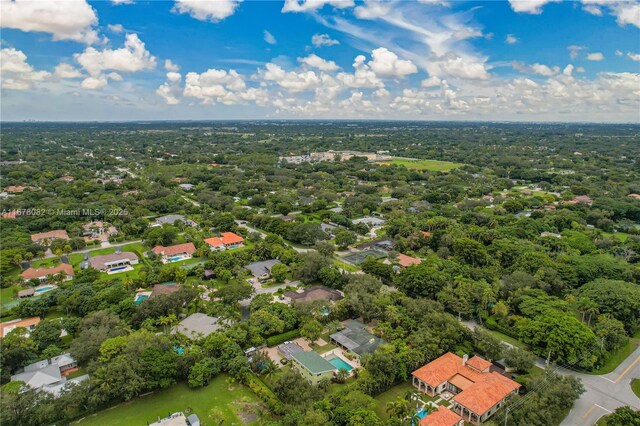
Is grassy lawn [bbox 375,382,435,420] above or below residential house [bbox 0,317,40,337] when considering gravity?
below

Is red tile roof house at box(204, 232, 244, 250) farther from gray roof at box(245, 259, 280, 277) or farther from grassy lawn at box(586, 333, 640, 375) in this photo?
grassy lawn at box(586, 333, 640, 375)

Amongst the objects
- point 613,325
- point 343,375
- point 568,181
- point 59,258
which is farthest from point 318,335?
point 568,181

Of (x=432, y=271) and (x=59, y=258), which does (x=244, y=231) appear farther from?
(x=432, y=271)

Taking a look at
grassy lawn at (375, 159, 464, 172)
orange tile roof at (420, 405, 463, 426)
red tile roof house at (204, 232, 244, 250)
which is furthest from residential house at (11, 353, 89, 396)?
grassy lawn at (375, 159, 464, 172)

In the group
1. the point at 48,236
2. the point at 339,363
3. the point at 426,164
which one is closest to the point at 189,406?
the point at 339,363

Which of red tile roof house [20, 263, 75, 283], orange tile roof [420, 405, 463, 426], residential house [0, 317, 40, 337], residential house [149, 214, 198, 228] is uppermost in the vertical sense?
residential house [149, 214, 198, 228]

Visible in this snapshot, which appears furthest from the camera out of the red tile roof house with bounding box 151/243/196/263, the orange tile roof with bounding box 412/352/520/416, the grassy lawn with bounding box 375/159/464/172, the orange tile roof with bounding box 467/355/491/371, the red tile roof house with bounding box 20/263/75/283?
the grassy lawn with bounding box 375/159/464/172

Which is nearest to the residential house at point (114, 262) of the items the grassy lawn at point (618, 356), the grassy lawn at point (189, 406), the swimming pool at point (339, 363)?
the grassy lawn at point (189, 406)

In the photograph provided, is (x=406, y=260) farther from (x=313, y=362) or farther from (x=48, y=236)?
(x=48, y=236)
